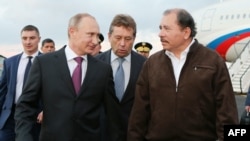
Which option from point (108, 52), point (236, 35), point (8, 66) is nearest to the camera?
point (108, 52)

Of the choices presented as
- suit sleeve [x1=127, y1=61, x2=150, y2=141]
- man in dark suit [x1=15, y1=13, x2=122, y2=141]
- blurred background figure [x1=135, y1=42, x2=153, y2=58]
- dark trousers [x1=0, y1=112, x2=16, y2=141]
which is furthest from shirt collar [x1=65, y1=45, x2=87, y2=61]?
blurred background figure [x1=135, y1=42, x2=153, y2=58]

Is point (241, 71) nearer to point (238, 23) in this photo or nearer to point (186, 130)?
point (238, 23)

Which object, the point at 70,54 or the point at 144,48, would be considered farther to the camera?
the point at 144,48

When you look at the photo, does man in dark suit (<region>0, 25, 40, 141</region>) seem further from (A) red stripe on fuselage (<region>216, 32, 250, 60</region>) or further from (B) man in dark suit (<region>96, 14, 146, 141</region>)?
(A) red stripe on fuselage (<region>216, 32, 250, 60</region>)

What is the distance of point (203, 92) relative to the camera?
437 centimetres

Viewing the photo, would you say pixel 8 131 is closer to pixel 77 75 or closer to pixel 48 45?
pixel 77 75

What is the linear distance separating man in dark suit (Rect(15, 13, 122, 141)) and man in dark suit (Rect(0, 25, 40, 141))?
2.12 meters

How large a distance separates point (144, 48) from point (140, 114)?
15.9 feet

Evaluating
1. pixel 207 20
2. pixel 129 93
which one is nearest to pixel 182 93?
pixel 129 93

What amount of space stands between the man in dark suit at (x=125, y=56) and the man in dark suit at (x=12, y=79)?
5.14ft

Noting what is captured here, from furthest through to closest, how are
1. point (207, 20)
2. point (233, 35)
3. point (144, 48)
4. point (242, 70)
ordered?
point (207, 20) → point (242, 70) → point (233, 35) → point (144, 48)

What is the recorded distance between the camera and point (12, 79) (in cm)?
648

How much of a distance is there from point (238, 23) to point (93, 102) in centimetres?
2416

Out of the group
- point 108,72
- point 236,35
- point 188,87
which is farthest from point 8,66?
point 236,35
